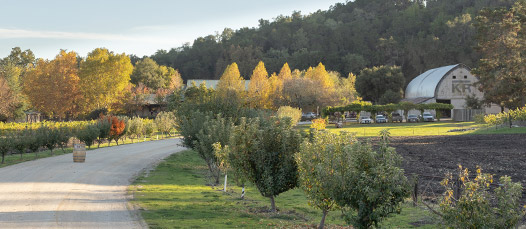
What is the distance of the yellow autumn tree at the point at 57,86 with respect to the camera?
75.6 m

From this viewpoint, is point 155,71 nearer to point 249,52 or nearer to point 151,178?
point 249,52

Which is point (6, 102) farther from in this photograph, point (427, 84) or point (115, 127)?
Result: point (427, 84)

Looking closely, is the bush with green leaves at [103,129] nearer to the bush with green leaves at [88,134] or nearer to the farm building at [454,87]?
the bush with green leaves at [88,134]

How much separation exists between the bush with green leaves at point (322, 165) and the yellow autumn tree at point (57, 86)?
68650mm

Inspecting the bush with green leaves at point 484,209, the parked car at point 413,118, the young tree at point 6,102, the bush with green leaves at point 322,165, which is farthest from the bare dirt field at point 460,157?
the young tree at point 6,102

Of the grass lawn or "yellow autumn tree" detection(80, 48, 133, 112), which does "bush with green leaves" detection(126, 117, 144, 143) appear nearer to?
the grass lawn

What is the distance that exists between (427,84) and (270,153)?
300 feet

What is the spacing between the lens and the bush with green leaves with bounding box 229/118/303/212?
1691 cm

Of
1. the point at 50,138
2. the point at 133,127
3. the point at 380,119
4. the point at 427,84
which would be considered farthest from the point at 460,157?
the point at 427,84

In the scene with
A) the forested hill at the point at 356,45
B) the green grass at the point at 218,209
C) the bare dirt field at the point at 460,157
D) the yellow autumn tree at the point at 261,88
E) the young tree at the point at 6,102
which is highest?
the forested hill at the point at 356,45

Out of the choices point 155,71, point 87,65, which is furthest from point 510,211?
point 155,71

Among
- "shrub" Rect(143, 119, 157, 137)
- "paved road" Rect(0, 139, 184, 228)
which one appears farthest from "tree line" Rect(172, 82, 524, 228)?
"shrub" Rect(143, 119, 157, 137)

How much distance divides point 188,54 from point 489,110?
106m

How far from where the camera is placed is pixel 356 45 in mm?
161375
